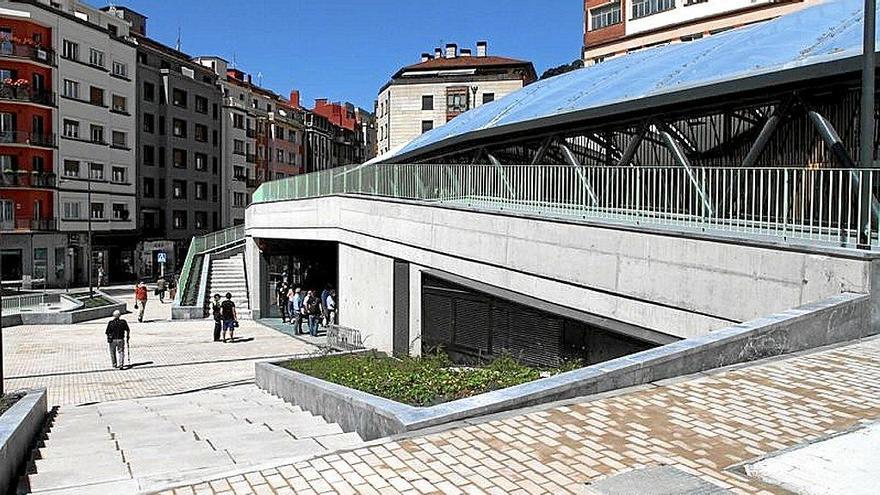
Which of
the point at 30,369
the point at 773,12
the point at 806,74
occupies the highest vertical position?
the point at 773,12

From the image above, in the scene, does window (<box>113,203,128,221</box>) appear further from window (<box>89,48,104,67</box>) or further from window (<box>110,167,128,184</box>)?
window (<box>89,48,104,67</box>)

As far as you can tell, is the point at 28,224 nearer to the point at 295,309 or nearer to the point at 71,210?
the point at 71,210

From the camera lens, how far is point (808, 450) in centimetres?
529

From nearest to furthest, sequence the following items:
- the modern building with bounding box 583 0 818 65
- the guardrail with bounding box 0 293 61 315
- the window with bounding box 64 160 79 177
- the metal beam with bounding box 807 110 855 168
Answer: the metal beam with bounding box 807 110 855 168 → the guardrail with bounding box 0 293 61 315 → the modern building with bounding box 583 0 818 65 → the window with bounding box 64 160 79 177

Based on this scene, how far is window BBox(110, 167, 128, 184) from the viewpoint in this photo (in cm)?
5300

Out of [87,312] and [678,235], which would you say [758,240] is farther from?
[87,312]

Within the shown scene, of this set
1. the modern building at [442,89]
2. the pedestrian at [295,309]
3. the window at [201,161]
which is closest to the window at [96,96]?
the window at [201,161]

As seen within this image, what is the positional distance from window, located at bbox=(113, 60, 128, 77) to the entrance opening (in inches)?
1708

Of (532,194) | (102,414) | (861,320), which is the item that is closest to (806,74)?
(861,320)

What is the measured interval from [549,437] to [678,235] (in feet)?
16.2

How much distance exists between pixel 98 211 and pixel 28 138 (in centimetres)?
773

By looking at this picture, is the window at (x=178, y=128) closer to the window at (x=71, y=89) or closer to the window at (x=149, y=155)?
the window at (x=149, y=155)

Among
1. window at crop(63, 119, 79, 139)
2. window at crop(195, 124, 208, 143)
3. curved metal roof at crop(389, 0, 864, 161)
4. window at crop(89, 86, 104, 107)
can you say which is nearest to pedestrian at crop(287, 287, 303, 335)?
curved metal roof at crop(389, 0, 864, 161)

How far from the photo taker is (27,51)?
44.4 meters
